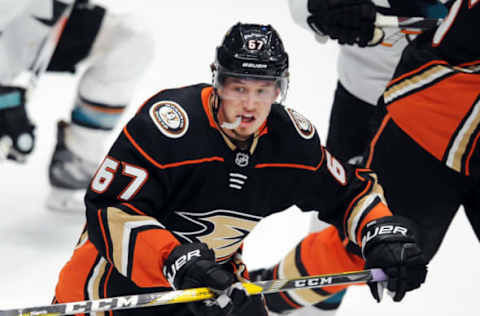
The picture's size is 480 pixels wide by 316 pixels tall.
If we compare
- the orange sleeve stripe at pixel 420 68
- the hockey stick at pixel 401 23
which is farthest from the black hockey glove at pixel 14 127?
the orange sleeve stripe at pixel 420 68

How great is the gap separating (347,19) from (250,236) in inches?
46.5

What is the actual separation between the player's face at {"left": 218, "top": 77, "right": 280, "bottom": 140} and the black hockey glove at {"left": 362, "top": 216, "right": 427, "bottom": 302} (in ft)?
1.09

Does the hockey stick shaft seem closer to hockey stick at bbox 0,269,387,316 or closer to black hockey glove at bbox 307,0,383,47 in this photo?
black hockey glove at bbox 307,0,383,47

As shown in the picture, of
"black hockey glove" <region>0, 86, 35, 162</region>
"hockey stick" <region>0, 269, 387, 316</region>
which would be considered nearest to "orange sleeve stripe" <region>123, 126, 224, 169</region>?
"hockey stick" <region>0, 269, 387, 316</region>

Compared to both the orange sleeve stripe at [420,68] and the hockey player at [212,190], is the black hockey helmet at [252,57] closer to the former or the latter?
the hockey player at [212,190]

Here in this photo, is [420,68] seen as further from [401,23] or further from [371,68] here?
[371,68]

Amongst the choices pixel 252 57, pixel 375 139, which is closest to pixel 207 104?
pixel 252 57

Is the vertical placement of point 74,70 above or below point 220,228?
below

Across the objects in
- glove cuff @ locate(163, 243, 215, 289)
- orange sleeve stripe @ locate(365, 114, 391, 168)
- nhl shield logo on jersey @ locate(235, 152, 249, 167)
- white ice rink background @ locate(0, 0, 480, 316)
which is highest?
nhl shield logo on jersey @ locate(235, 152, 249, 167)

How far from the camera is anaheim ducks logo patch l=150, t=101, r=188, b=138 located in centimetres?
172

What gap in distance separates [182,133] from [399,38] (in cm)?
92

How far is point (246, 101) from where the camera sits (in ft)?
5.66

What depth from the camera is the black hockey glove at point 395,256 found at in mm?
1743

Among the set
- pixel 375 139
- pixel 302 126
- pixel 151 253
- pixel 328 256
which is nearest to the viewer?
pixel 151 253
